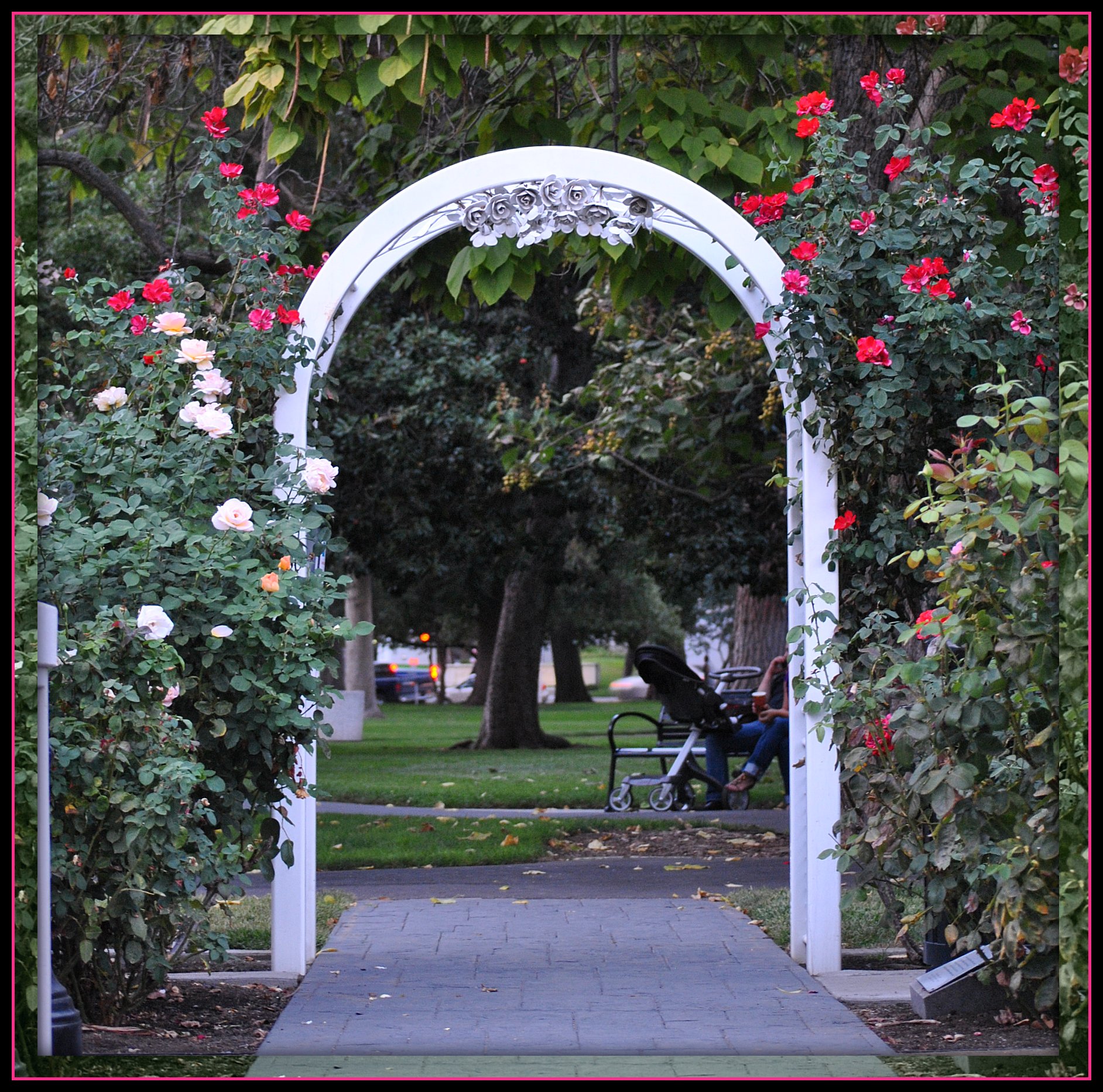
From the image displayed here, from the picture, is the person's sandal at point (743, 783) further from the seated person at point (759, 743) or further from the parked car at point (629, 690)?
the parked car at point (629, 690)

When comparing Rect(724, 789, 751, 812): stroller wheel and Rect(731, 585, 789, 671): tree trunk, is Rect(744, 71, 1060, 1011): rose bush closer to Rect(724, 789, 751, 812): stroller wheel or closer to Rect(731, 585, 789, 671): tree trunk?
Rect(724, 789, 751, 812): stroller wheel

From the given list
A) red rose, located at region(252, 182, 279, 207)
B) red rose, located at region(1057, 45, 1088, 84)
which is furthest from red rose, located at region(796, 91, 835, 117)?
red rose, located at region(252, 182, 279, 207)

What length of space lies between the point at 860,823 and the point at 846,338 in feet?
6.84

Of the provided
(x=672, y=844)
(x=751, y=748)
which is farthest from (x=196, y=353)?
(x=751, y=748)

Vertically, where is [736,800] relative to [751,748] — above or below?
below

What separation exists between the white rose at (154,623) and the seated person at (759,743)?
279 inches

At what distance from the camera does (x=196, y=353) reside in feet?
18.1

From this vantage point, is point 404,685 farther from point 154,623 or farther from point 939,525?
point 939,525

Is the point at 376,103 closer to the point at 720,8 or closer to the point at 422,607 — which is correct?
the point at 720,8

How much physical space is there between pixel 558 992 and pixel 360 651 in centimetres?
2460

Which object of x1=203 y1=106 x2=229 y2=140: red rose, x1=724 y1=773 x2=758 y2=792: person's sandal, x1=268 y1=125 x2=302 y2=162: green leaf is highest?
x1=268 y1=125 x2=302 y2=162: green leaf

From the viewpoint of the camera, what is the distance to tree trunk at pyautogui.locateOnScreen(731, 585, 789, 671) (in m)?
19.5

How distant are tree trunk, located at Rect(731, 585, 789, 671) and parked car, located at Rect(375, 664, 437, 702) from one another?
108ft

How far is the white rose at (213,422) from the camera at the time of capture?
17.6 ft
